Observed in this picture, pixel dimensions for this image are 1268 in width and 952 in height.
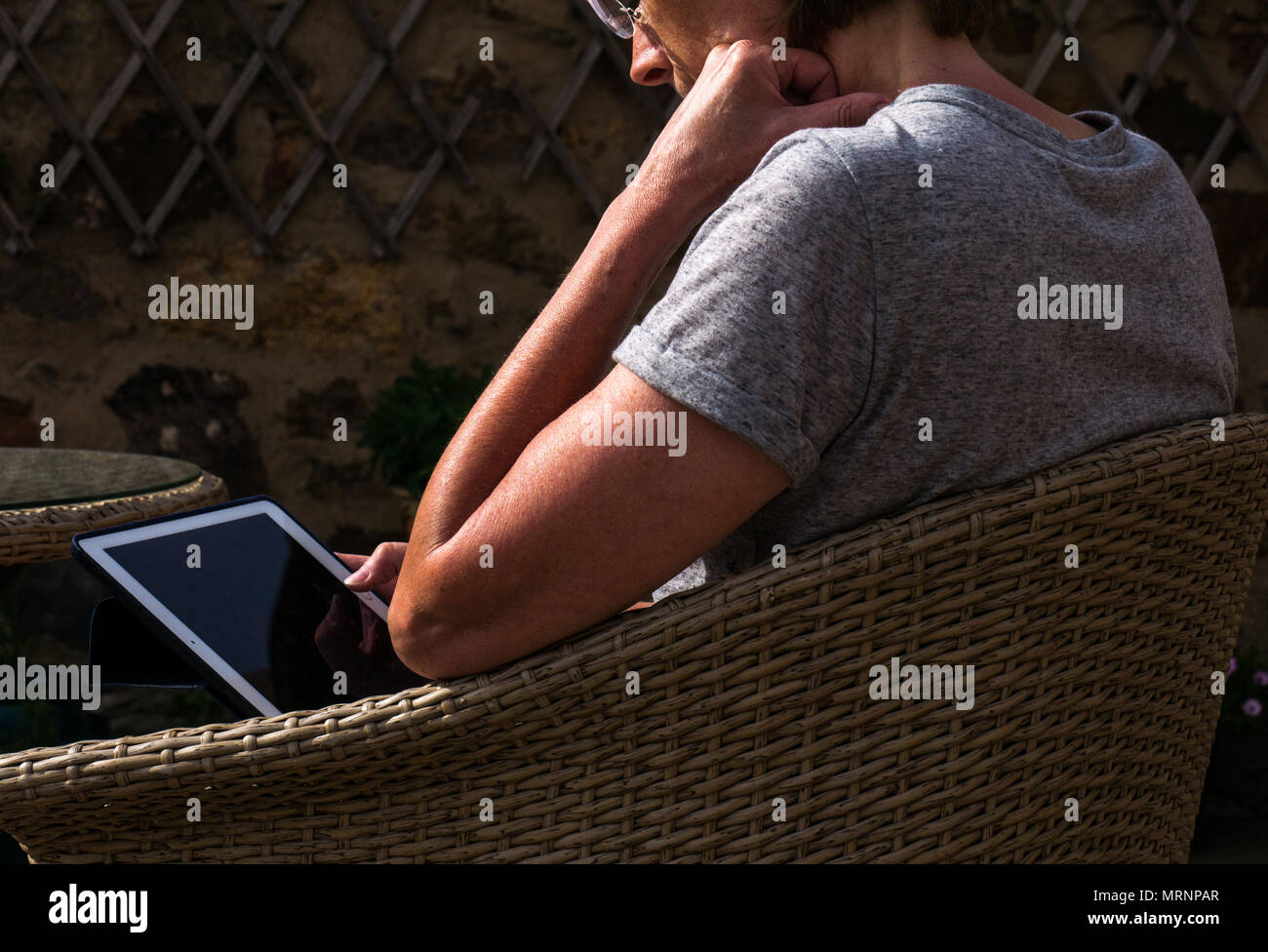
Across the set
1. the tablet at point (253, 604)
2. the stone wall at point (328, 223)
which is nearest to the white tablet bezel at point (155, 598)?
the tablet at point (253, 604)

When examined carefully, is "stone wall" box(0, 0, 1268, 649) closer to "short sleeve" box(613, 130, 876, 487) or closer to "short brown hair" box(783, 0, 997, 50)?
"short brown hair" box(783, 0, 997, 50)

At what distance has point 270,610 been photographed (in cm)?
95

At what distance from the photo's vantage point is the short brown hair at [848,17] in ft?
2.90

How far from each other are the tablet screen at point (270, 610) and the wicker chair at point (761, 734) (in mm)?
108

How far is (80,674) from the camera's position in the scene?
2154mm

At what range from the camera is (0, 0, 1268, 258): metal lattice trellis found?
2.37 m

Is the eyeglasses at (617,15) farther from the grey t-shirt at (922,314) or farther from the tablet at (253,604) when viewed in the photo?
the tablet at (253,604)

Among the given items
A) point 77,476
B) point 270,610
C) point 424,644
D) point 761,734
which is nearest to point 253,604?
point 270,610

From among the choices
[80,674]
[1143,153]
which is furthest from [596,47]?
[1143,153]

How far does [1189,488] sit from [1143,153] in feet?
0.79

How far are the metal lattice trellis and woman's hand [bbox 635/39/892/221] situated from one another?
5.46 feet

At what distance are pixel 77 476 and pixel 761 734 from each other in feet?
3.69

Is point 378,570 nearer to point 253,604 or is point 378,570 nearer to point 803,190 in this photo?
point 253,604
